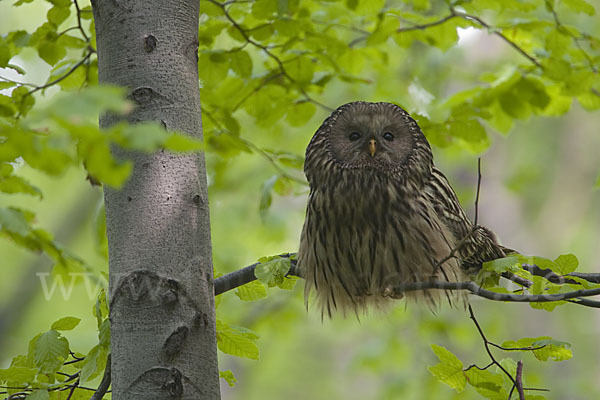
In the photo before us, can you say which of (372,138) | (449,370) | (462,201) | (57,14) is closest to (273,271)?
(449,370)

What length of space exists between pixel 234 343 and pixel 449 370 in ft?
2.33

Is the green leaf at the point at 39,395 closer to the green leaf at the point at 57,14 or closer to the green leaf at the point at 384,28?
the green leaf at the point at 57,14

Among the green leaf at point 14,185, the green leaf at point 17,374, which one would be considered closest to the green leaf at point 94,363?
the green leaf at point 17,374

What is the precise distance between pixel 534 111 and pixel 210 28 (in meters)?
1.70

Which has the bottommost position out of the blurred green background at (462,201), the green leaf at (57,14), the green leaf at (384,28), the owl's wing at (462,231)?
the owl's wing at (462,231)

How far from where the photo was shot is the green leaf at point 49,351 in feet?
6.13

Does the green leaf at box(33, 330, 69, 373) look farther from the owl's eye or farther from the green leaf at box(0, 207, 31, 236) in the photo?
the owl's eye

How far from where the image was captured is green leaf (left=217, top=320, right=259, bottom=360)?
211 centimetres

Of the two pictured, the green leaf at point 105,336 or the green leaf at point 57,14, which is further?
the green leaf at point 57,14

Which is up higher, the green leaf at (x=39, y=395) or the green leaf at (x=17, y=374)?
the green leaf at (x=17, y=374)

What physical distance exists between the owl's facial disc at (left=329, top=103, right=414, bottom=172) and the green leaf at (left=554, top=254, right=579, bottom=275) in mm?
961

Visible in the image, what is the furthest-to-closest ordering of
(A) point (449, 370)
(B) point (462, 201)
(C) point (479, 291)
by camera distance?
(B) point (462, 201)
(A) point (449, 370)
(C) point (479, 291)

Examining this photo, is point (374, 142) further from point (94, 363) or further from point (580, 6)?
point (94, 363)

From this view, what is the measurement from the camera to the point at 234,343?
6.95ft
